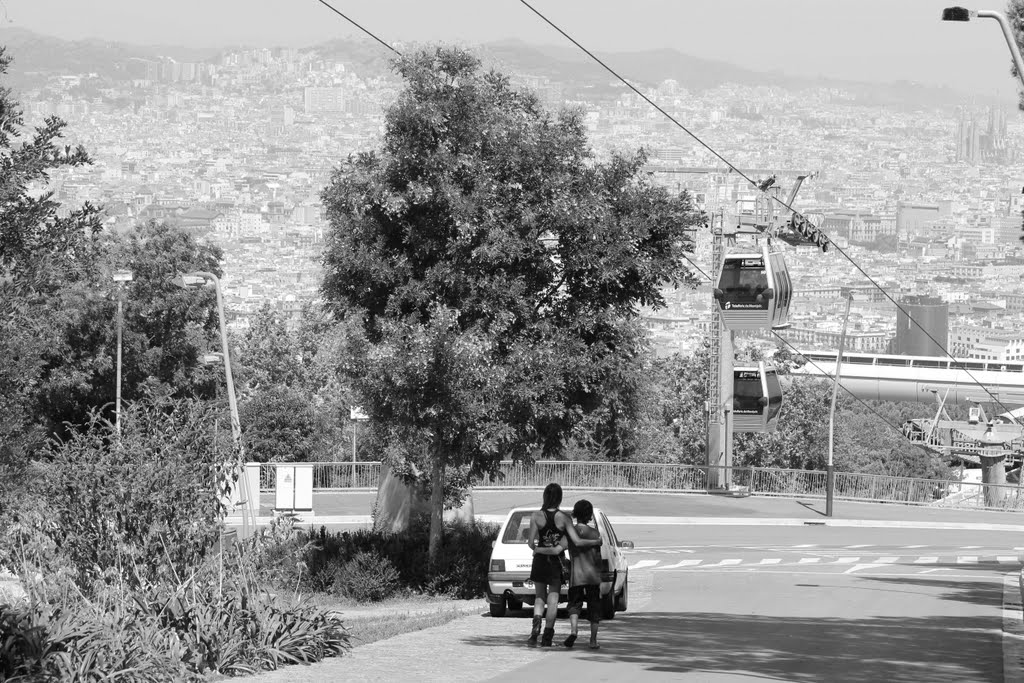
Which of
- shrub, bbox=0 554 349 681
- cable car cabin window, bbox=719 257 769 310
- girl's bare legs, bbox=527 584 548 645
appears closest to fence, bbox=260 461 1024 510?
cable car cabin window, bbox=719 257 769 310

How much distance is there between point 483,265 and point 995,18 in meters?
8.83

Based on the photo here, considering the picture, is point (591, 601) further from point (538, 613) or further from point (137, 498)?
point (137, 498)

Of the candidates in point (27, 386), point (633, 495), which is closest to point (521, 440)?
point (27, 386)

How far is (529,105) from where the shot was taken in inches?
1051

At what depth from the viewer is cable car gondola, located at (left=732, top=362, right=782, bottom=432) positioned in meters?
58.3

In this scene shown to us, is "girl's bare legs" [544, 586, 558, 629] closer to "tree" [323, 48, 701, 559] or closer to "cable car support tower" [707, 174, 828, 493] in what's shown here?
"tree" [323, 48, 701, 559]

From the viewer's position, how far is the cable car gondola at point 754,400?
58.3 m

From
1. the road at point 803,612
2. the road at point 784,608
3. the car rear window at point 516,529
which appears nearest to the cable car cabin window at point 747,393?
the road at point 784,608

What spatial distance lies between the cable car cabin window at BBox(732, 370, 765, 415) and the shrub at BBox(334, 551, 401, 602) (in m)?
33.4

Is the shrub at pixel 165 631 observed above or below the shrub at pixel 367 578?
above

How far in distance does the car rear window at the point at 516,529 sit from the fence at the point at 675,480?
32721mm

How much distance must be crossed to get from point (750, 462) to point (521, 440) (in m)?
61.8

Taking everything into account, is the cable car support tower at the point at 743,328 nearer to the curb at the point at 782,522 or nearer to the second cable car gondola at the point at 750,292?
the second cable car gondola at the point at 750,292

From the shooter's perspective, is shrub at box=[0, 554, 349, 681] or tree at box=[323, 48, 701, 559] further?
tree at box=[323, 48, 701, 559]
